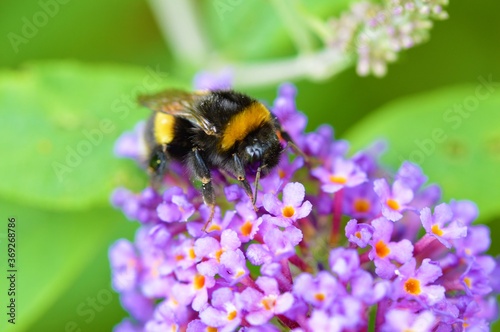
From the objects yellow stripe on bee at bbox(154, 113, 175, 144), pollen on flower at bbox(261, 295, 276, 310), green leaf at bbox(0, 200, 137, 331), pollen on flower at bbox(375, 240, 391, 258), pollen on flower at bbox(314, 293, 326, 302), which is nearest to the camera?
pollen on flower at bbox(314, 293, 326, 302)

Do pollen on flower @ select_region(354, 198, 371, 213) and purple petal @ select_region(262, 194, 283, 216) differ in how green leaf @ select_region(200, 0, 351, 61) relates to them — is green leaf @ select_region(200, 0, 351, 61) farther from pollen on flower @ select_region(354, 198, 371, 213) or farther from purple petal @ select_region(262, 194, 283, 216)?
purple petal @ select_region(262, 194, 283, 216)

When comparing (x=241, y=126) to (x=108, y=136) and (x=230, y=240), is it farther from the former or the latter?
(x=108, y=136)

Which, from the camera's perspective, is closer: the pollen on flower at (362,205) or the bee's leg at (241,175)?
the bee's leg at (241,175)

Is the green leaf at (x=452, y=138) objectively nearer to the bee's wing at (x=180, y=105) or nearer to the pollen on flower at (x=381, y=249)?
the pollen on flower at (x=381, y=249)

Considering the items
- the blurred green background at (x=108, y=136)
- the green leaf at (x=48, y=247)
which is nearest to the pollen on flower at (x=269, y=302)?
the blurred green background at (x=108, y=136)

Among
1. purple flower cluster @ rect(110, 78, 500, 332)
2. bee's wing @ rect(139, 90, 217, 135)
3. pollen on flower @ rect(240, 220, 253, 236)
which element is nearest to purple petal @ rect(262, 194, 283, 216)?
purple flower cluster @ rect(110, 78, 500, 332)

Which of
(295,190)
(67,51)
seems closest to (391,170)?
(295,190)

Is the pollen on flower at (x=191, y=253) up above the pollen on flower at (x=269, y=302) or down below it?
above
